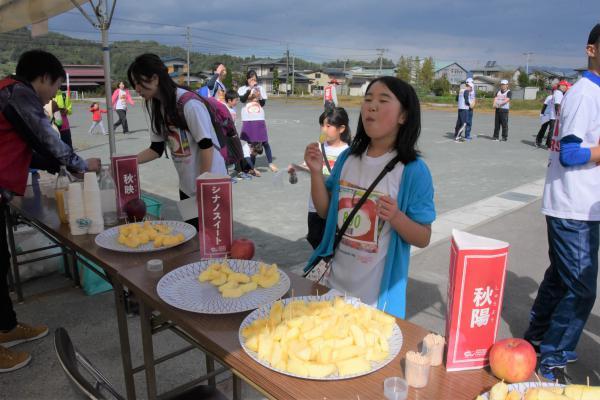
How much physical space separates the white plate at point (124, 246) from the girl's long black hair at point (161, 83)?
0.75 meters

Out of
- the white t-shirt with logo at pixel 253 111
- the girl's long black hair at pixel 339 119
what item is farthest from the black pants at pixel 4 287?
the white t-shirt with logo at pixel 253 111

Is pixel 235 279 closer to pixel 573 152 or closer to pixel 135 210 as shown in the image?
pixel 135 210

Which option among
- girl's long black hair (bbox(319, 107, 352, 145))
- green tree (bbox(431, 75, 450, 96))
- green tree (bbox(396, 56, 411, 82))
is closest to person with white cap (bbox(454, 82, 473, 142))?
girl's long black hair (bbox(319, 107, 352, 145))

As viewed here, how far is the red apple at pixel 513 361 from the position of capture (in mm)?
1109

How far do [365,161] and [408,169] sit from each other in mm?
225

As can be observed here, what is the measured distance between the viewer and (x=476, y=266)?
1100 mm

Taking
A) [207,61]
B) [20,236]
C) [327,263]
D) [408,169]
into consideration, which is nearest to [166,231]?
A: [327,263]

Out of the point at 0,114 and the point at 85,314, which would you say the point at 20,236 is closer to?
the point at 85,314

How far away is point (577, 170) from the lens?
93.0 inches

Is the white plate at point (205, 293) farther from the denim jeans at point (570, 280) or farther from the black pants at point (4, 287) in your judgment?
the black pants at point (4, 287)

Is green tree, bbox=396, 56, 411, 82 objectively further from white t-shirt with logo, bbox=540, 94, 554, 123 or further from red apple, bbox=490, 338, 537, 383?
red apple, bbox=490, 338, 537, 383

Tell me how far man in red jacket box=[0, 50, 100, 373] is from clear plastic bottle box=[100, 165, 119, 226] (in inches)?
13.7

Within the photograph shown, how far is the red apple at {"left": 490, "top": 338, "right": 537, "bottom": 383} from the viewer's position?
1.11m

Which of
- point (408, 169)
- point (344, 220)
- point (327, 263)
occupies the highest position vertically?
point (408, 169)
